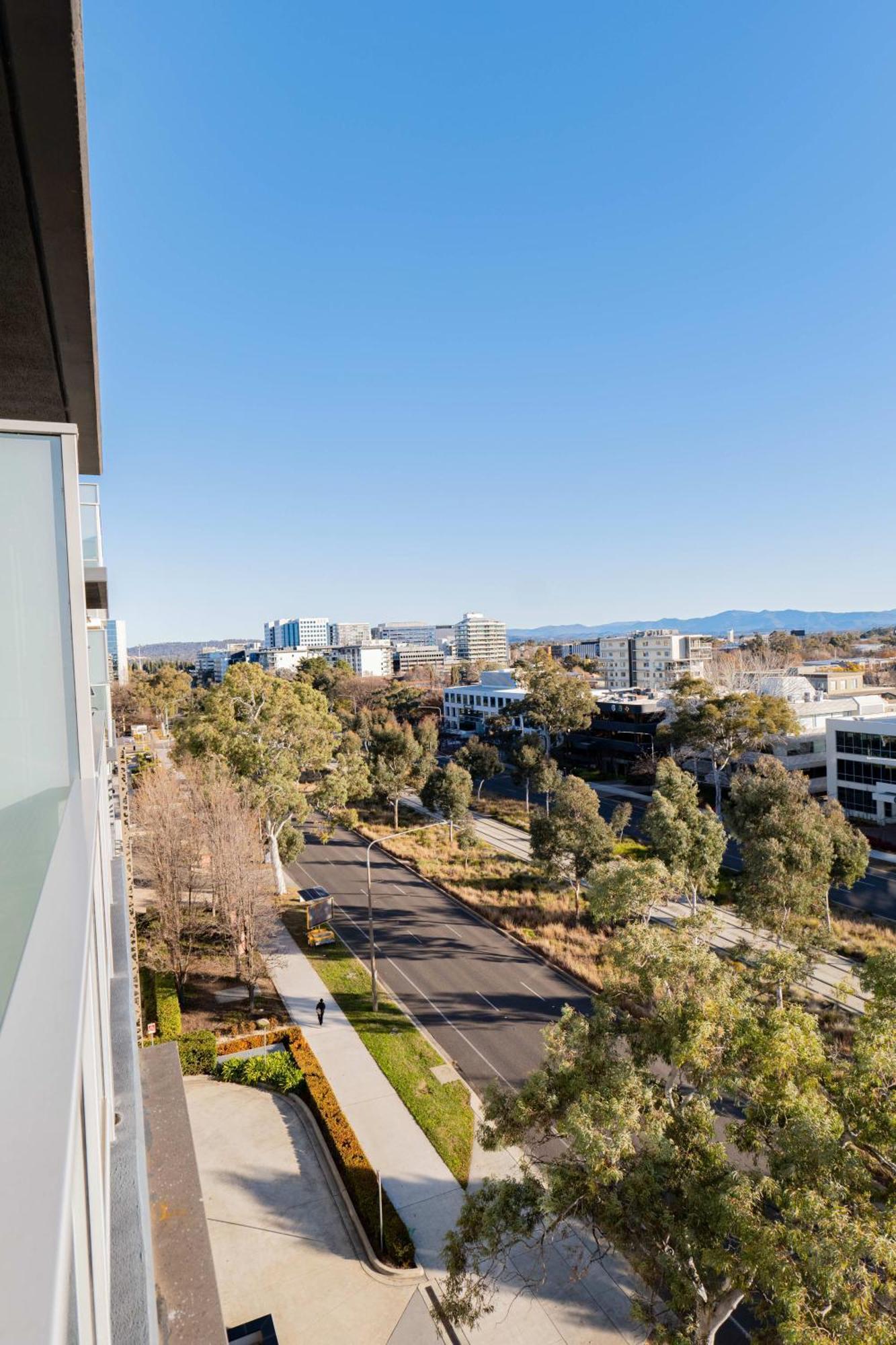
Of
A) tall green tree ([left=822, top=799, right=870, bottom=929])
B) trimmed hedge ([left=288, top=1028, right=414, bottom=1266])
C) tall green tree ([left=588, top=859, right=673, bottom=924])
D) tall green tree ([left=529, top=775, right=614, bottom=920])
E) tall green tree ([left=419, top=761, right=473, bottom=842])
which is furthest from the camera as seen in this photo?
tall green tree ([left=419, top=761, right=473, bottom=842])

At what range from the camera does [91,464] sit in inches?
266

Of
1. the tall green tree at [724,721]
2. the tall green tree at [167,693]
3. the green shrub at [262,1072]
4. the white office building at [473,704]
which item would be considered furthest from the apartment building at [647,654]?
the green shrub at [262,1072]

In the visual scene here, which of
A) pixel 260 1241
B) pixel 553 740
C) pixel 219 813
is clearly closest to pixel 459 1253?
pixel 260 1241

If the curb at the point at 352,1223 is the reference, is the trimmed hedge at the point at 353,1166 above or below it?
above

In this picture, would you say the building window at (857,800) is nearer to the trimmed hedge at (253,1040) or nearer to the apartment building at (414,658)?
the trimmed hedge at (253,1040)

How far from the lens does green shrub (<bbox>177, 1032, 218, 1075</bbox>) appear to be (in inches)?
532

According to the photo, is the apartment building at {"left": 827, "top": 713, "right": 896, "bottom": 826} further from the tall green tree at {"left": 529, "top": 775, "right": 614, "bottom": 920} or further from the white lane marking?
the white lane marking

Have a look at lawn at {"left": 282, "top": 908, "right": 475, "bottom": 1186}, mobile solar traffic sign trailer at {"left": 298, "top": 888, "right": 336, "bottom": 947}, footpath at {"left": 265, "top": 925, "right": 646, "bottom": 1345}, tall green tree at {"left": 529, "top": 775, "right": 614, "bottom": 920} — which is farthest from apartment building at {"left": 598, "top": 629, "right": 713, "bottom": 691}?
footpath at {"left": 265, "top": 925, "right": 646, "bottom": 1345}

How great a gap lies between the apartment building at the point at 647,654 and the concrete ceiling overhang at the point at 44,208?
75.2m

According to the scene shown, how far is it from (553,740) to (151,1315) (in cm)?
4281

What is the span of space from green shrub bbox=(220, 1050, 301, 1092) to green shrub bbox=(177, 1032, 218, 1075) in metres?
0.28

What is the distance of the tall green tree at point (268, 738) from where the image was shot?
21.4 metres

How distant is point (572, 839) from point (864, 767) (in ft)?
51.2

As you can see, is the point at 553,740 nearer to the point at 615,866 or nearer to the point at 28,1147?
the point at 615,866
